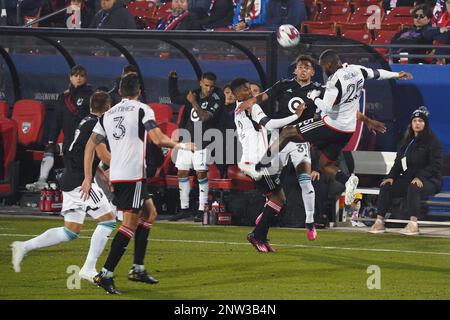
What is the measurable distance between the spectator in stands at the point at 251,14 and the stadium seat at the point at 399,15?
8.00ft

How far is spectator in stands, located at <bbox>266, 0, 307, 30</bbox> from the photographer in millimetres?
21656

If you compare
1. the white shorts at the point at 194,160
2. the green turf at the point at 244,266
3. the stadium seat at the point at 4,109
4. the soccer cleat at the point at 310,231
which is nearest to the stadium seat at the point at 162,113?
the white shorts at the point at 194,160

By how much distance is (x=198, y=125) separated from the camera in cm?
1884

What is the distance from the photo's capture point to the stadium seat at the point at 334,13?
2378cm

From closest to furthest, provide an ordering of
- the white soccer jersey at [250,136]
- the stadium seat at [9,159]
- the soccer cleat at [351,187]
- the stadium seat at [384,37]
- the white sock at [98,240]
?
1. the white sock at [98,240]
2. the white soccer jersey at [250,136]
3. the soccer cleat at [351,187]
4. the stadium seat at [9,159]
5. the stadium seat at [384,37]

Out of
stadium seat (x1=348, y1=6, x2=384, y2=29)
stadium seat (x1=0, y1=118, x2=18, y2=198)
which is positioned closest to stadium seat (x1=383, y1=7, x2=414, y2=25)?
stadium seat (x1=348, y1=6, x2=384, y2=29)

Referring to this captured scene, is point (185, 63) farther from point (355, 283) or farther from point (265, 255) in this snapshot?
point (355, 283)

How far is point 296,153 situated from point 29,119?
17.4 feet

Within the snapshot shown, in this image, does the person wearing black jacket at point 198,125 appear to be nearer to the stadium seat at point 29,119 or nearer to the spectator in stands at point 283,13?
the stadium seat at point 29,119

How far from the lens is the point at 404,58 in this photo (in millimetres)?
20484

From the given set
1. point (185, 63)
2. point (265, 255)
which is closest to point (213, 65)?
point (185, 63)

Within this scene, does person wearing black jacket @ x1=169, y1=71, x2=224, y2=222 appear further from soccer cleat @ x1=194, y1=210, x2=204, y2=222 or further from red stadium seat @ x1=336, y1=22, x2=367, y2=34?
red stadium seat @ x1=336, y1=22, x2=367, y2=34

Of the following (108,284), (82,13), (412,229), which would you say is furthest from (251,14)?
(108,284)

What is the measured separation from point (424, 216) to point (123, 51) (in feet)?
17.3
